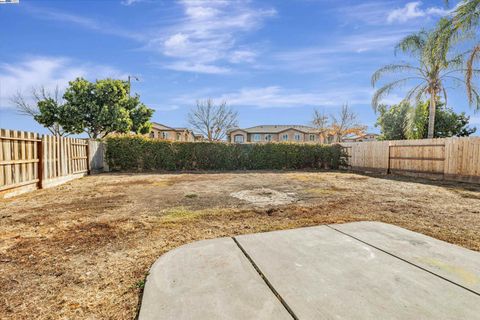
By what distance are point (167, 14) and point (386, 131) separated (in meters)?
19.2

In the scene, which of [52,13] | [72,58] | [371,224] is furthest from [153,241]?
[72,58]

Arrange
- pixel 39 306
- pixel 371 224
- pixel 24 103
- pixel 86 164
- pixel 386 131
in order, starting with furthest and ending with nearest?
pixel 24 103
pixel 386 131
pixel 86 164
pixel 371 224
pixel 39 306

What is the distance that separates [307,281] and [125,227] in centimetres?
260

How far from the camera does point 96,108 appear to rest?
63.8 feet

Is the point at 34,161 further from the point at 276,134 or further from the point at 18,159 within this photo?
the point at 276,134

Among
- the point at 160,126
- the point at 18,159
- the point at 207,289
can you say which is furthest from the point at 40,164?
the point at 160,126

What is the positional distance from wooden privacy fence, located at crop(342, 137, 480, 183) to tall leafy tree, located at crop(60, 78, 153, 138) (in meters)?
18.7

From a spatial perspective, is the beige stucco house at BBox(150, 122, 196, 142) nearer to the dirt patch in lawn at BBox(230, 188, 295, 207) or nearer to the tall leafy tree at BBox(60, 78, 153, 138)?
the tall leafy tree at BBox(60, 78, 153, 138)

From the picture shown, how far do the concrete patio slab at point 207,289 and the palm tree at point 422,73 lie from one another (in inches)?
586

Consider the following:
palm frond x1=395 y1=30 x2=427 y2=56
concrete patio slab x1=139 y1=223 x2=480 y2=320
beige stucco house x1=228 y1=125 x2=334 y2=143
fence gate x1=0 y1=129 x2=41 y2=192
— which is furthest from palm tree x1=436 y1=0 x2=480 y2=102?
beige stucco house x1=228 y1=125 x2=334 y2=143

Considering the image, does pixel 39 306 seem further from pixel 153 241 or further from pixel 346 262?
pixel 346 262

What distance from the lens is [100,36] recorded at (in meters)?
9.54

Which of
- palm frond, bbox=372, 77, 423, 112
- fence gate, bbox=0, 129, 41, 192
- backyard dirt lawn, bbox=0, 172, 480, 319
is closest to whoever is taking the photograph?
backyard dirt lawn, bbox=0, 172, 480, 319

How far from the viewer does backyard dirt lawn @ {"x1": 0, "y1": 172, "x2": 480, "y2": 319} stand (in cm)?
178
